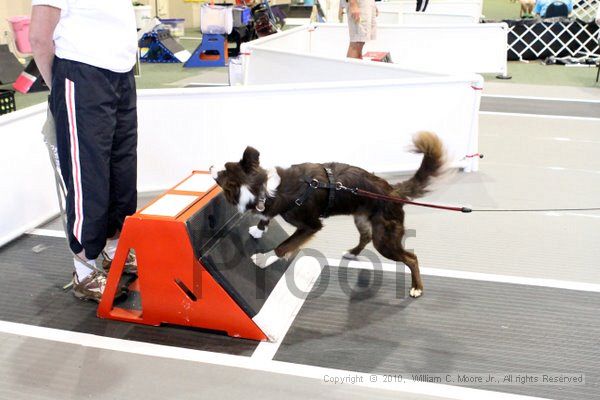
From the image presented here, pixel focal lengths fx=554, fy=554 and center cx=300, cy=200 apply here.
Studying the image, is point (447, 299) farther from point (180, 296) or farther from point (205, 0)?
point (205, 0)

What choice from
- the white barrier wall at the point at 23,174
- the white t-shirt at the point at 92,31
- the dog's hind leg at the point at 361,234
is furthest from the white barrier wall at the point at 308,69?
the white t-shirt at the point at 92,31

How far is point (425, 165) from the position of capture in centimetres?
306

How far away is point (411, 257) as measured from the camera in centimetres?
321

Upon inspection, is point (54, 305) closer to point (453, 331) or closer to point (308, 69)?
point (453, 331)

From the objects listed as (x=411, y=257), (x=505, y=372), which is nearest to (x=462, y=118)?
(x=411, y=257)

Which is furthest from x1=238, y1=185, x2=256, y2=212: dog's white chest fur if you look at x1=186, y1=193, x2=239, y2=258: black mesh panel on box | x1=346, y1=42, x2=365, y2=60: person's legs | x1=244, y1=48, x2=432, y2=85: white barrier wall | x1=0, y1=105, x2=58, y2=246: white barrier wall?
x1=346, y1=42, x2=365, y2=60: person's legs

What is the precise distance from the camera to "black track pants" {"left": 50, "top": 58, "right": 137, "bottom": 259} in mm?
2721

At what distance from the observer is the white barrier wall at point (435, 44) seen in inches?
397

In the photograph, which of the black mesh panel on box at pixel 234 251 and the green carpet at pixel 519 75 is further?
the green carpet at pixel 519 75

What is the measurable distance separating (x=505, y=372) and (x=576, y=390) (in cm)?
30

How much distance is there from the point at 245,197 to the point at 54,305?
1.31 m

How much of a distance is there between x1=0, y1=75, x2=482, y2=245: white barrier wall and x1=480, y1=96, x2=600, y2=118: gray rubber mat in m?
2.92

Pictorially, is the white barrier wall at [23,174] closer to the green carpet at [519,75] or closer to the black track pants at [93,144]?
the black track pants at [93,144]

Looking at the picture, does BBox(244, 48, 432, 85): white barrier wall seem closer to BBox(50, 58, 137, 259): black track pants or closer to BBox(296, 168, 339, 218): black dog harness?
BBox(296, 168, 339, 218): black dog harness
